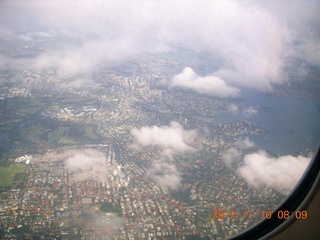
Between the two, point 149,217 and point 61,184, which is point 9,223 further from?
point 149,217

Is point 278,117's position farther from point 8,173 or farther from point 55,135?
point 8,173

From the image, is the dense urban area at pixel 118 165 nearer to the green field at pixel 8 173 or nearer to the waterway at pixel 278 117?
the green field at pixel 8 173

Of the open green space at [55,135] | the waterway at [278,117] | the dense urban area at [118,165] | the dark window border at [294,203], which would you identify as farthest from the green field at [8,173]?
the waterway at [278,117]

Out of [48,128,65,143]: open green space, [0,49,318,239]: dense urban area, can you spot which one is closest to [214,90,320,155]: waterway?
[0,49,318,239]: dense urban area

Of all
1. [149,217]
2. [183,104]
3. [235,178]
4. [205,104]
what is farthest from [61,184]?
[205,104]

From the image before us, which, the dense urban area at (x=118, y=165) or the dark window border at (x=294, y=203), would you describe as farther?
the dense urban area at (x=118, y=165)
